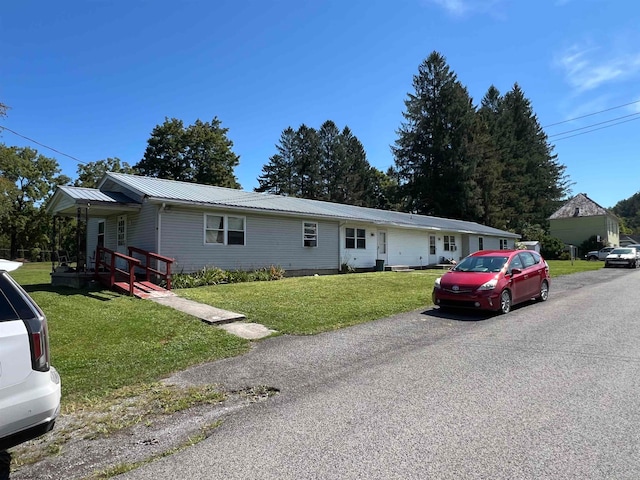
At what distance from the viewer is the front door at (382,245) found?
23.8 meters

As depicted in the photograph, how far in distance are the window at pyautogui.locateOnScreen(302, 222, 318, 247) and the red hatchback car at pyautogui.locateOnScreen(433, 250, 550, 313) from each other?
9106 mm

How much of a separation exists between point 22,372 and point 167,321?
6246mm

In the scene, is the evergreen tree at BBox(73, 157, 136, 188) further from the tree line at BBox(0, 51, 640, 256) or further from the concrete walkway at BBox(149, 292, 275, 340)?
the concrete walkway at BBox(149, 292, 275, 340)

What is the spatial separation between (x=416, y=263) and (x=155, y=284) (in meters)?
16.9

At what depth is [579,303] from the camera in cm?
1162

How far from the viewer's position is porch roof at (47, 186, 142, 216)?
543 inches

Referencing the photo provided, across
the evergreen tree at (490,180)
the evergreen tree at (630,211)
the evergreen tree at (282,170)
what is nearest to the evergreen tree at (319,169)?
the evergreen tree at (282,170)

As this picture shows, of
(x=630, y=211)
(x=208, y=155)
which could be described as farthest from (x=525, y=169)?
(x=630, y=211)

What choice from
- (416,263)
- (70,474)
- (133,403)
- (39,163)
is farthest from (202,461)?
(39,163)

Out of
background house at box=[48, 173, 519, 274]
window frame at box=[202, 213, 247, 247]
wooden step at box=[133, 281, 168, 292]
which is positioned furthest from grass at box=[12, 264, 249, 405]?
window frame at box=[202, 213, 247, 247]

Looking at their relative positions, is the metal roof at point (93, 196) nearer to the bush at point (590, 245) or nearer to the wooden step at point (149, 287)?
the wooden step at point (149, 287)

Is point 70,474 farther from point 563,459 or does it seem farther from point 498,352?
point 498,352

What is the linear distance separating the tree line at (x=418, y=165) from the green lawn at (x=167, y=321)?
36.0 meters

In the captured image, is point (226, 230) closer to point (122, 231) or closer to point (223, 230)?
point (223, 230)
